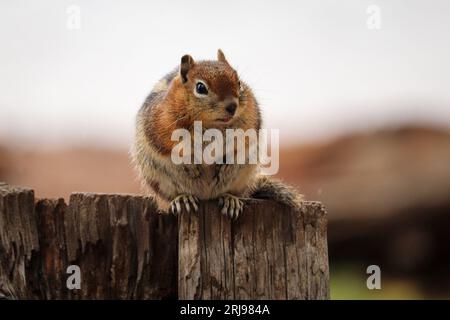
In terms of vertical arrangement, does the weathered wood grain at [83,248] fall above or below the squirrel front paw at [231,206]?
below

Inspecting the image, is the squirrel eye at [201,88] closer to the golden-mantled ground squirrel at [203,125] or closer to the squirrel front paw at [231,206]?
the golden-mantled ground squirrel at [203,125]

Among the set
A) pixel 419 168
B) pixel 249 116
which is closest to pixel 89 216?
pixel 249 116

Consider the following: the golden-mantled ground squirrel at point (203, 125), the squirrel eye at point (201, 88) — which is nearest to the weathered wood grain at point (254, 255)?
the golden-mantled ground squirrel at point (203, 125)

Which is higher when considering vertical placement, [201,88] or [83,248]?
[201,88]

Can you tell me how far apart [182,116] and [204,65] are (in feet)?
1.39

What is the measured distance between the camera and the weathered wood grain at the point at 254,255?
3.98 meters

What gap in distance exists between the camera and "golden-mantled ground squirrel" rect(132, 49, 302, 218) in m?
4.97

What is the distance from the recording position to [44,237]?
4.08 m

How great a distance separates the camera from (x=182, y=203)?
15.3ft

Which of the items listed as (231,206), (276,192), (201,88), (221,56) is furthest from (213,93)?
(231,206)

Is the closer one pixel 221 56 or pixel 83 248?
pixel 83 248

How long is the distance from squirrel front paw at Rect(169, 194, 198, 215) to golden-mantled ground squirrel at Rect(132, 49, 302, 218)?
29 millimetres

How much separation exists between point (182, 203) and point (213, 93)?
0.84 m

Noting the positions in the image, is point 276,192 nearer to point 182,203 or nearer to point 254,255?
point 182,203
